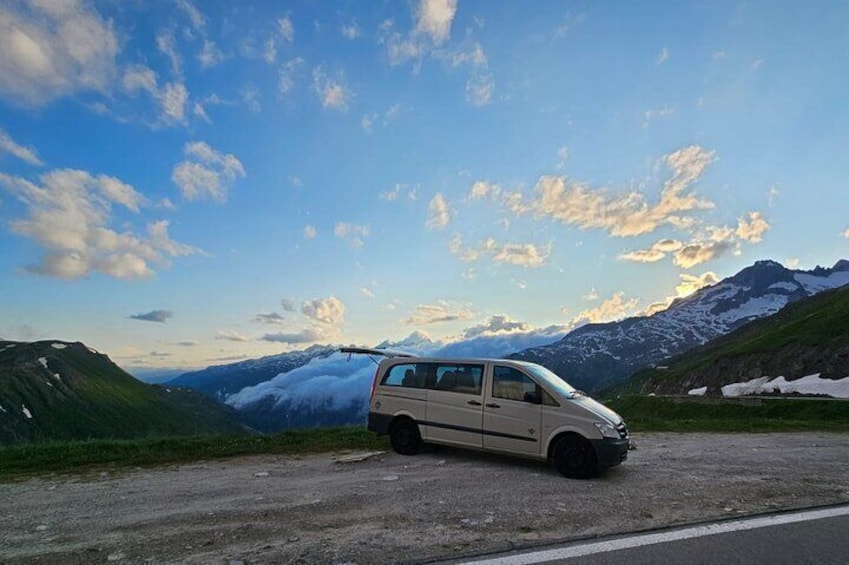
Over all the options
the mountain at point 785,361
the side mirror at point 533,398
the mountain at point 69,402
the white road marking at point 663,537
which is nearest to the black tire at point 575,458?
the side mirror at point 533,398

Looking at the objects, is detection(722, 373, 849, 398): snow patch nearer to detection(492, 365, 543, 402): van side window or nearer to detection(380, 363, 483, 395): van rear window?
detection(492, 365, 543, 402): van side window

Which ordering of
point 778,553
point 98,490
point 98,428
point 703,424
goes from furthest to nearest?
point 98,428
point 703,424
point 98,490
point 778,553

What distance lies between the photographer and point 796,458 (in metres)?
12.2

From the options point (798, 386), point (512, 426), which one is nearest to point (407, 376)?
point (512, 426)

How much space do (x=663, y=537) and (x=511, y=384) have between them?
474 centimetres

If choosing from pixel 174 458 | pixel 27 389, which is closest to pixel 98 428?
pixel 27 389

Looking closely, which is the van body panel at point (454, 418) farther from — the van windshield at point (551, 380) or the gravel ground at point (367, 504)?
the van windshield at point (551, 380)

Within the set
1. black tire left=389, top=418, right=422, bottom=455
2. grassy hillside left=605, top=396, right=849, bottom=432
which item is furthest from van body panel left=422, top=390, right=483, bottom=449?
grassy hillside left=605, top=396, right=849, bottom=432

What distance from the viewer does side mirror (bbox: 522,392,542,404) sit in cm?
1024

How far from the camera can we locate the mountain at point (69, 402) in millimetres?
133500

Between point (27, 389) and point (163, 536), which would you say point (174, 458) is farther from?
point (27, 389)

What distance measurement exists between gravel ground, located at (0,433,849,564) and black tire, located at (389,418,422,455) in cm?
27

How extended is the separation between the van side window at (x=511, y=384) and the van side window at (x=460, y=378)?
361mm

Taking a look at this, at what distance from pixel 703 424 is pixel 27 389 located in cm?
18105
